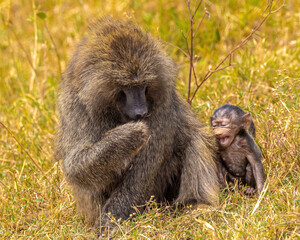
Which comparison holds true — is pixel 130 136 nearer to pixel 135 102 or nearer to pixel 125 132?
pixel 125 132

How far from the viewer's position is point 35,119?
545 cm

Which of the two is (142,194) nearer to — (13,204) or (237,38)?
(13,204)

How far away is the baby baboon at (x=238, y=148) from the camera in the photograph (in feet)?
12.4

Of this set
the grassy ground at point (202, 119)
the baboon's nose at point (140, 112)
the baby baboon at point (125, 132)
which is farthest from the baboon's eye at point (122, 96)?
the grassy ground at point (202, 119)

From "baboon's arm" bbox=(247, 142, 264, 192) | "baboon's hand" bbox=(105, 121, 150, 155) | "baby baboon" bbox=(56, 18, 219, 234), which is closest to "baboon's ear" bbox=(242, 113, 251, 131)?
"baboon's arm" bbox=(247, 142, 264, 192)

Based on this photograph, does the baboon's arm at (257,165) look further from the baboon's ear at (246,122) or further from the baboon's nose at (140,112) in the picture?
the baboon's nose at (140,112)

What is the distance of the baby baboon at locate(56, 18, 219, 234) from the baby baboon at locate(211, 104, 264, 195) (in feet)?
0.44

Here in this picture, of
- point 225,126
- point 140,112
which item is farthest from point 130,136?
point 225,126

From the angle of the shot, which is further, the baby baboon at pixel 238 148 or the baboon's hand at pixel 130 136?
the baby baboon at pixel 238 148

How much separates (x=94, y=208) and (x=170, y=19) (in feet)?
13.3

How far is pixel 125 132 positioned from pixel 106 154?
0.19 metres

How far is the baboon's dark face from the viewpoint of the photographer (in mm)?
3205

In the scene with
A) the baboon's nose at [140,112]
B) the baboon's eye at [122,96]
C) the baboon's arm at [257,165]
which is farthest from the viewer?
the baboon's arm at [257,165]

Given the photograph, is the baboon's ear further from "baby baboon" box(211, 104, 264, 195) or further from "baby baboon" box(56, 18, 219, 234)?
"baby baboon" box(56, 18, 219, 234)
